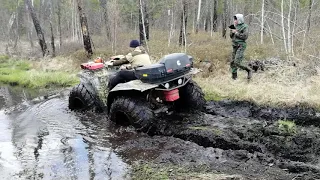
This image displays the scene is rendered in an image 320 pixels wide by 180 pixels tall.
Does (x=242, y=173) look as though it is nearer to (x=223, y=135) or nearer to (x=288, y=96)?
(x=223, y=135)

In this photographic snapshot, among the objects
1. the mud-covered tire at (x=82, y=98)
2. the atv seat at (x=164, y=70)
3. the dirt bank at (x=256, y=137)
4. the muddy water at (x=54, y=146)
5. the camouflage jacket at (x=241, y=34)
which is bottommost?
the muddy water at (x=54, y=146)

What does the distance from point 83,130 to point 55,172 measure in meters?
1.94

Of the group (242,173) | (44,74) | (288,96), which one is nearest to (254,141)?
(242,173)

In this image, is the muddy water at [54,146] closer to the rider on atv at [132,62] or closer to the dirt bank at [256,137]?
the rider on atv at [132,62]

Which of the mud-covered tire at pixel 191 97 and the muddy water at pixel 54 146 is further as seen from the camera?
the mud-covered tire at pixel 191 97

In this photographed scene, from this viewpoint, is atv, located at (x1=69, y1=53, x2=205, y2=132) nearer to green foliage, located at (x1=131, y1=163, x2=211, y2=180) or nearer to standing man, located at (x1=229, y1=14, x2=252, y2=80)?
green foliage, located at (x1=131, y1=163, x2=211, y2=180)

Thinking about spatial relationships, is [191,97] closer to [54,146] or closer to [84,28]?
[54,146]

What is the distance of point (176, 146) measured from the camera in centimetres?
552

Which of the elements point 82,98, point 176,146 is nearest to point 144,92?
point 176,146

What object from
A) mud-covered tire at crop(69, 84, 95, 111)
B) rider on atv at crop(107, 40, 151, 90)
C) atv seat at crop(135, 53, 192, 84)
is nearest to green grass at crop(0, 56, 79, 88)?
mud-covered tire at crop(69, 84, 95, 111)

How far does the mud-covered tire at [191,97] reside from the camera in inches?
273

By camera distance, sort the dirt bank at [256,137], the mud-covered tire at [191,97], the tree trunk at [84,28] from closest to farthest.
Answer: the dirt bank at [256,137]
the mud-covered tire at [191,97]
the tree trunk at [84,28]

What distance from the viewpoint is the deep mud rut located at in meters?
4.76

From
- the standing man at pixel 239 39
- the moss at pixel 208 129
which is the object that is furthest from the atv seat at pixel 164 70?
the standing man at pixel 239 39
